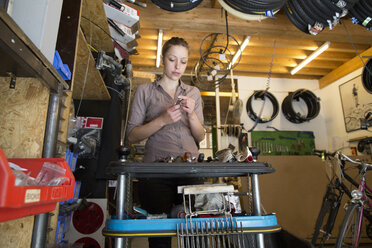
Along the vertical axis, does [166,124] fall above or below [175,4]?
below

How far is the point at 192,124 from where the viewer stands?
1231 mm

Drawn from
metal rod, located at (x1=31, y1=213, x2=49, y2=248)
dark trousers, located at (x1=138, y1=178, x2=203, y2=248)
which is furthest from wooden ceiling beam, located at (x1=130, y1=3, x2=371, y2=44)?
metal rod, located at (x1=31, y1=213, x2=49, y2=248)

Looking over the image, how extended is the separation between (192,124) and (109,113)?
1349 millimetres

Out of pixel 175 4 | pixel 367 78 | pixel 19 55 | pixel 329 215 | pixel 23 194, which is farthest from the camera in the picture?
pixel 367 78

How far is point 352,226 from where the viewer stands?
226 cm

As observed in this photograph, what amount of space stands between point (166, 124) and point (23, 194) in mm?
760

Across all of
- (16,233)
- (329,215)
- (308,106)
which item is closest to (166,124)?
(16,233)

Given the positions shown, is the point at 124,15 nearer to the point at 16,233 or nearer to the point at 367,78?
the point at 16,233

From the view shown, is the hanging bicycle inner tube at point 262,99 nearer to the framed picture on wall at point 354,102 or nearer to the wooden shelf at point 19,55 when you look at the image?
the framed picture on wall at point 354,102

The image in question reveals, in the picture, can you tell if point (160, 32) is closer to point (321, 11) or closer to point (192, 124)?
point (321, 11)

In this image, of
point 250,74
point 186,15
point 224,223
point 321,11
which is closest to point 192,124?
point 224,223

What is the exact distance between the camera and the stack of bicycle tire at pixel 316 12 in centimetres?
207

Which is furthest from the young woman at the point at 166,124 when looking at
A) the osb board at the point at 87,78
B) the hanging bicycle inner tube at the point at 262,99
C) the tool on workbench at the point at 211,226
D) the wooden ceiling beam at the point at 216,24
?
the hanging bicycle inner tube at the point at 262,99

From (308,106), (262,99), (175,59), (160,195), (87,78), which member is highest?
(262,99)
